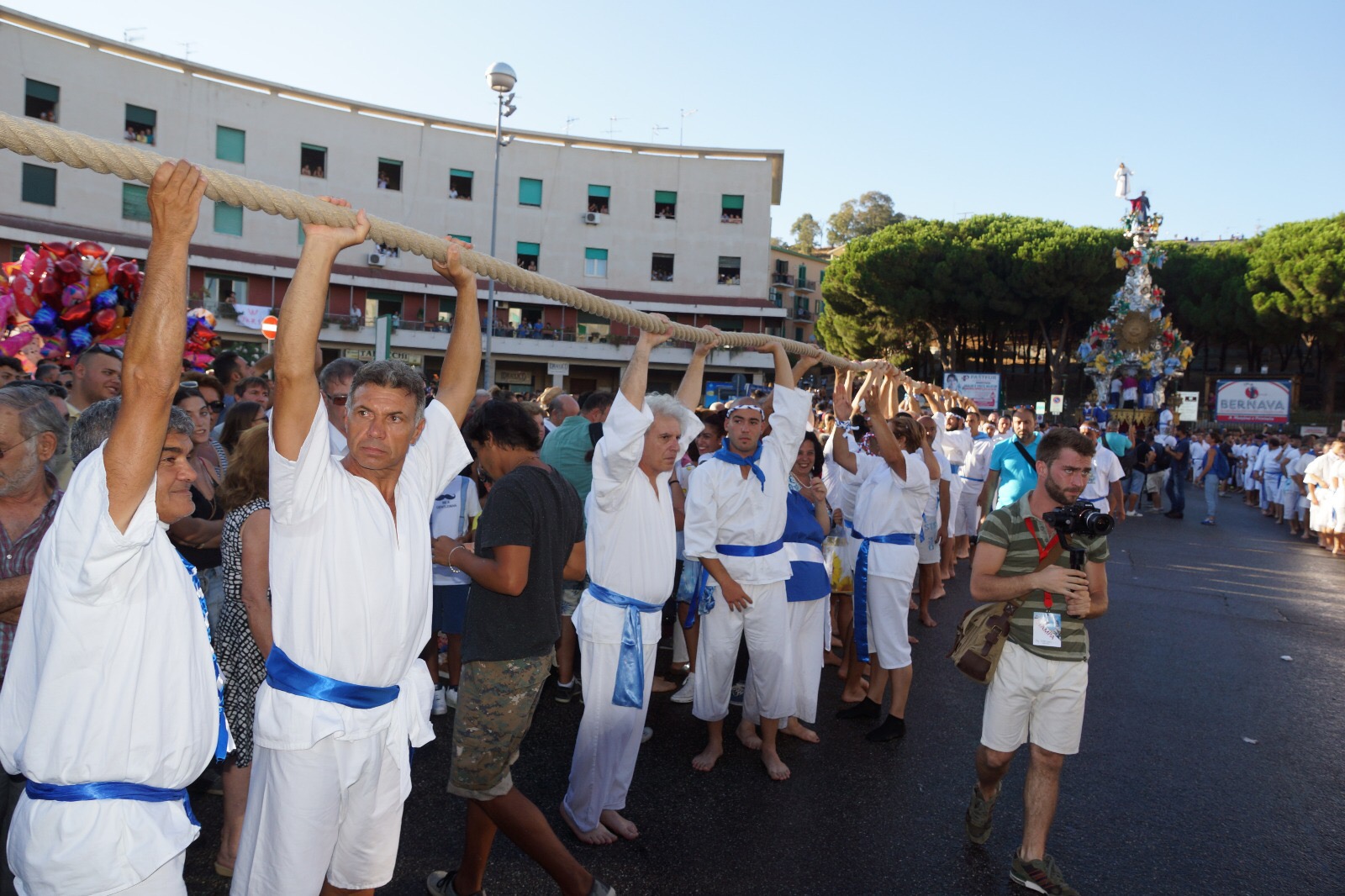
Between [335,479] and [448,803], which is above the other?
[335,479]

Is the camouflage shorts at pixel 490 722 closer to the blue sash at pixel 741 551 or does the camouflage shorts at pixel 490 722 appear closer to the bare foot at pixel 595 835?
the bare foot at pixel 595 835

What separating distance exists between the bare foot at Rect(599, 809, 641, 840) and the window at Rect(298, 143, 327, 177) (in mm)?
40873

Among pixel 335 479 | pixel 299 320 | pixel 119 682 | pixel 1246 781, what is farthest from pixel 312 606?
pixel 1246 781

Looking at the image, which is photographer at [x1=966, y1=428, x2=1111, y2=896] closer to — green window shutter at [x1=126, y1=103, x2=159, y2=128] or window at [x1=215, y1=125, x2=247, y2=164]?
window at [x1=215, y1=125, x2=247, y2=164]

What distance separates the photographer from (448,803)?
4.40m

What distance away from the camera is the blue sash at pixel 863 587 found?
600 centimetres

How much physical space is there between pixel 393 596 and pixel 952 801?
11.7 feet

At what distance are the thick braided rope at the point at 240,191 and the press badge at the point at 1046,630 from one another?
2372 mm

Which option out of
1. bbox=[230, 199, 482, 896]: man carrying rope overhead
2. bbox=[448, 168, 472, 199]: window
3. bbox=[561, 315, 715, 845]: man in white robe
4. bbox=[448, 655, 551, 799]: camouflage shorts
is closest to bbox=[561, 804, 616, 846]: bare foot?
bbox=[561, 315, 715, 845]: man in white robe

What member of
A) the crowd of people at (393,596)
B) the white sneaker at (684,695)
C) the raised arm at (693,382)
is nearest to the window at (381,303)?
the crowd of people at (393,596)

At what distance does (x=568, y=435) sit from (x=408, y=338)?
38049 millimetres

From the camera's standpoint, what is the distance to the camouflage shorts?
3.31 metres

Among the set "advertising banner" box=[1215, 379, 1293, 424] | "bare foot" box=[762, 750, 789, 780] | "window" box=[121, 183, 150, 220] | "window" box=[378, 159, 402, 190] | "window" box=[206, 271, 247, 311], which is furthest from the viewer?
"window" box=[378, 159, 402, 190]

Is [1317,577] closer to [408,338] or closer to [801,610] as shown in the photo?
[801,610]
